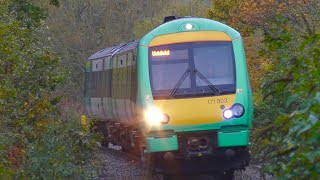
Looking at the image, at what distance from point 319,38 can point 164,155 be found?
762cm

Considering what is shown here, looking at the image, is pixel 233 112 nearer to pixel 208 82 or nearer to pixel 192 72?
pixel 208 82

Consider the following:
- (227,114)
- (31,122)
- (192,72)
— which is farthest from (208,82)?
(31,122)

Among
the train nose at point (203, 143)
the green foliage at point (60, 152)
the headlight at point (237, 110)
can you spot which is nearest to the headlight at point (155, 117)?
the train nose at point (203, 143)

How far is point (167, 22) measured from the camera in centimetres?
1411

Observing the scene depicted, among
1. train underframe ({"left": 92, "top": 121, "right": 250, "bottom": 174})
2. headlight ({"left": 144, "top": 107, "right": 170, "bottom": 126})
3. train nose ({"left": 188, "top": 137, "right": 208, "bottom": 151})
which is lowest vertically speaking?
train underframe ({"left": 92, "top": 121, "right": 250, "bottom": 174})

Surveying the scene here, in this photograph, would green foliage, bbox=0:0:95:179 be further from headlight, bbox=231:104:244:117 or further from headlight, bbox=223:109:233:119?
headlight, bbox=231:104:244:117

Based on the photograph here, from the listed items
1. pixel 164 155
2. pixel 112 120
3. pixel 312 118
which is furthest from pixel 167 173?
pixel 312 118

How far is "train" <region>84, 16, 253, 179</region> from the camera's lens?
1313 cm

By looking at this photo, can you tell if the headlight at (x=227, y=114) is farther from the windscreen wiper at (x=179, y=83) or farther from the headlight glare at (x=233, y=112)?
the windscreen wiper at (x=179, y=83)

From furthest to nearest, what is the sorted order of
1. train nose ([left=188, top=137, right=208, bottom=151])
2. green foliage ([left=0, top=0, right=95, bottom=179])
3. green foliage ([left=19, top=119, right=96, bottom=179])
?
train nose ([left=188, top=137, right=208, bottom=151]) → green foliage ([left=0, top=0, right=95, bottom=179]) → green foliage ([left=19, top=119, right=96, bottom=179])

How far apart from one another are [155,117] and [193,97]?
2.42ft

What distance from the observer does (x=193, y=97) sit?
13.3 meters

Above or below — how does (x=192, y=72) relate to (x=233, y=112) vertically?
above

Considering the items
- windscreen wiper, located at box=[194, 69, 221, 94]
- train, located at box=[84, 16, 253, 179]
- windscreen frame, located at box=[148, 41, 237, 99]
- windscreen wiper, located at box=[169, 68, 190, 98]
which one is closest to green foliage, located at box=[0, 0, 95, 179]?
train, located at box=[84, 16, 253, 179]
